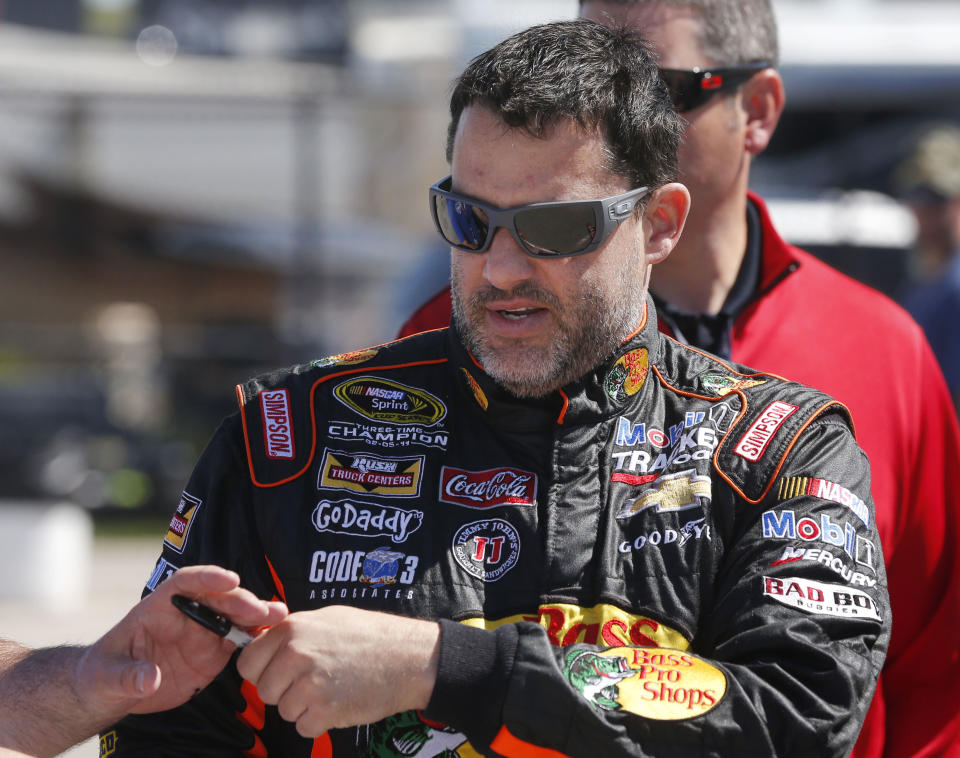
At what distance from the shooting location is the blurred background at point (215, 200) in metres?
8.34

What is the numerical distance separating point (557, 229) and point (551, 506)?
0.42m

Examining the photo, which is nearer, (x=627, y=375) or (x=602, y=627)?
(x=602, y=627)

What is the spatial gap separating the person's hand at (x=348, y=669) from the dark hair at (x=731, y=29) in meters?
1.47

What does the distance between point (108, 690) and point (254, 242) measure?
525 inches

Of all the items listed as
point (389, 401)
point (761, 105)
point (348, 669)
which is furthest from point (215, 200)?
point (348, 669)

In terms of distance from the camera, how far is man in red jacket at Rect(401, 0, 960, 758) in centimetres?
230

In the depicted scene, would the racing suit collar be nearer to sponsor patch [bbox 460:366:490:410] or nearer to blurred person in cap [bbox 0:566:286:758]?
sponsor patch [bbox 460:366:490:410]

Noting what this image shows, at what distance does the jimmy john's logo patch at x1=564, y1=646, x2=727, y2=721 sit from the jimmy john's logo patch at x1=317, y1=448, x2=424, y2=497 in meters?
0.39

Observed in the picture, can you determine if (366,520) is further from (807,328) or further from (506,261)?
(807,328)

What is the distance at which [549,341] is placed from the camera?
1950mm

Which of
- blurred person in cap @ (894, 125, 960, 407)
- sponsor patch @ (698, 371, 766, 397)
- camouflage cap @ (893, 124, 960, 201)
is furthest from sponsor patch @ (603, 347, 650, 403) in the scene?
camouflage cap @ (893, 124, 960, 201)

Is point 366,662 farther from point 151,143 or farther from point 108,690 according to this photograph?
point 151,143

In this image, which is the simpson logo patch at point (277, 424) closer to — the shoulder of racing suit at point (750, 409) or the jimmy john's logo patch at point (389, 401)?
the jimmy john's logo patch at point (389, 401)

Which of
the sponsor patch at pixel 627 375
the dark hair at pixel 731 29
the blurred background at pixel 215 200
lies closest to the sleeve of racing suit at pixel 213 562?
the sponsor patch at pixel 627 375
